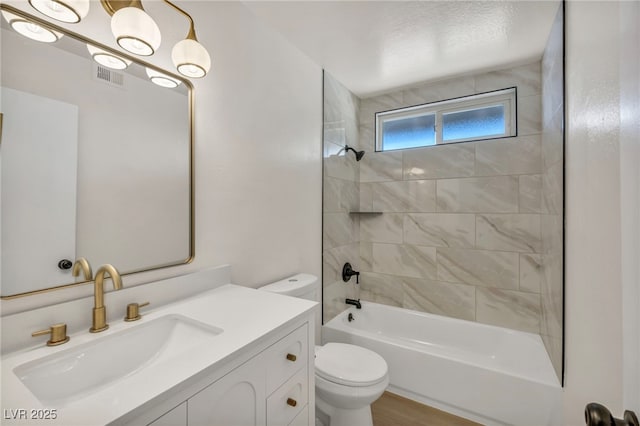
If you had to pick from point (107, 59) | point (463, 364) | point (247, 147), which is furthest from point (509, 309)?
point (107, 59)

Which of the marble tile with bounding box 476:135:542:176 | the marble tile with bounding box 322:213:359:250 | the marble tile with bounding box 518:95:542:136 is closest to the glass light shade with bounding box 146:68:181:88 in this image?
the marble tile with bounding box 322:213:359:250

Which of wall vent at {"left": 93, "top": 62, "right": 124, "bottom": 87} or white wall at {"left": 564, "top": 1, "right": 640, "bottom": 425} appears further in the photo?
wall vent at {"left": 93, "top": 62, "right": 124, "bottom": 87}

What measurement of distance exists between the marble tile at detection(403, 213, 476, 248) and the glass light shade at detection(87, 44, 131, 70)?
2.36 meters

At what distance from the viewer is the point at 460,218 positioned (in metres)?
2.43

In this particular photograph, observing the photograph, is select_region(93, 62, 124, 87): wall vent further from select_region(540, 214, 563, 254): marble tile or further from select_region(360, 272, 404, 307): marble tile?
select_region(360, 272, 404, 307): marble tile

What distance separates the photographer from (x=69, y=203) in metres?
0.91

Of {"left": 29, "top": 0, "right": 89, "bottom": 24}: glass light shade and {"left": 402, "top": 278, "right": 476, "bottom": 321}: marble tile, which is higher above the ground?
{"left": 29, "top": 0, "right": 89, "bottom": 24}: glass light shade

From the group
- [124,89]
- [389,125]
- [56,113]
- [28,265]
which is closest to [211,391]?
[28,265]

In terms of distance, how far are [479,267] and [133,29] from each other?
2.69 meters

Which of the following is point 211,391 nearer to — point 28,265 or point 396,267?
point 28,265

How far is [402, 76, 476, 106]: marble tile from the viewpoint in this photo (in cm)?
243

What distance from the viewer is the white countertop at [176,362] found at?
540mm

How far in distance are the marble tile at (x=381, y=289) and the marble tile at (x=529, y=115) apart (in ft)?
5.50

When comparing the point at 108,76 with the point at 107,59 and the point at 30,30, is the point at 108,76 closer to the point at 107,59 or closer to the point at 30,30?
the point at 107,59
